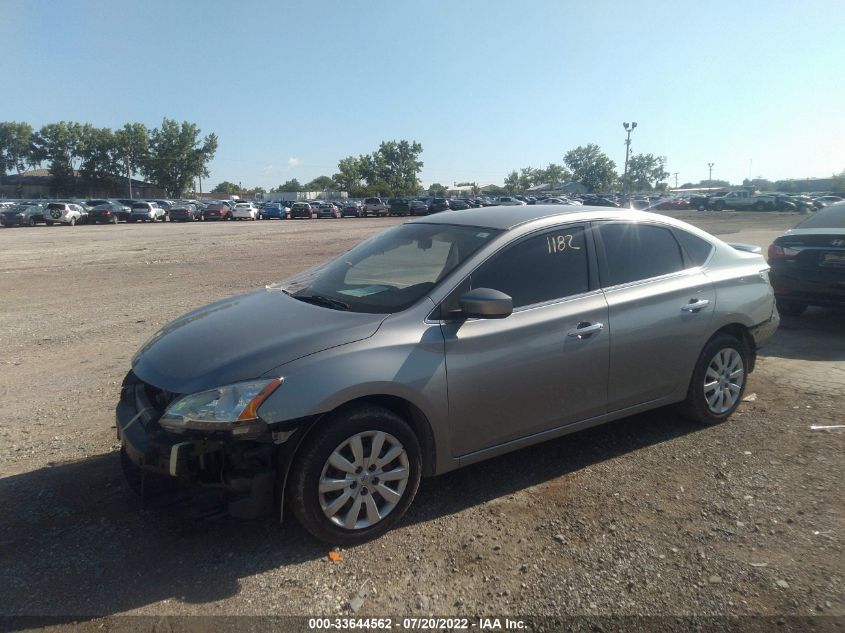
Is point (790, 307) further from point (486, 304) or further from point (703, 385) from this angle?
point (486, 304)

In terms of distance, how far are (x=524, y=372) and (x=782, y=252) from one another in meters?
6.23

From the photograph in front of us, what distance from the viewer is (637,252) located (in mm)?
4551

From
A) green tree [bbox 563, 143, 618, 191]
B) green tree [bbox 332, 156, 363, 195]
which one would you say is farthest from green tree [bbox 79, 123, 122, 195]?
green tree [bbox 563, 143, 618, 191]

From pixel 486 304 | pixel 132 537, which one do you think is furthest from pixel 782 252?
pixel 132 537

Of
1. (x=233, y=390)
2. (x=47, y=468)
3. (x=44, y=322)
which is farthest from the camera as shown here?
(x=44, y=322)

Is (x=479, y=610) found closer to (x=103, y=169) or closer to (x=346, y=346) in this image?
(x=346, y=346)

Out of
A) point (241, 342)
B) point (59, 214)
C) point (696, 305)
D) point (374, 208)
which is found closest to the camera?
point (241, 342)

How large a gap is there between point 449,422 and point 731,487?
1.86 meters

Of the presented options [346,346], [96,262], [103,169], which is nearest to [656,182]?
[103,169]

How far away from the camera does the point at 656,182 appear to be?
15625cm

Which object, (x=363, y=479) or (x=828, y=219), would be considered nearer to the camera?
(x=363, y=479)

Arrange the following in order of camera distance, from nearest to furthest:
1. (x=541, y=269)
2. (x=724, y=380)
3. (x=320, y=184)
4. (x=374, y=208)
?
(x=541, y=269) → (x=724, y=380) → (x=374, y=208) → (x=320, y=184)

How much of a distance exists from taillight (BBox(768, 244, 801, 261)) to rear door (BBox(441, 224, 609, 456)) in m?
5.27

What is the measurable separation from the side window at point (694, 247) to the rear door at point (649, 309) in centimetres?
6
